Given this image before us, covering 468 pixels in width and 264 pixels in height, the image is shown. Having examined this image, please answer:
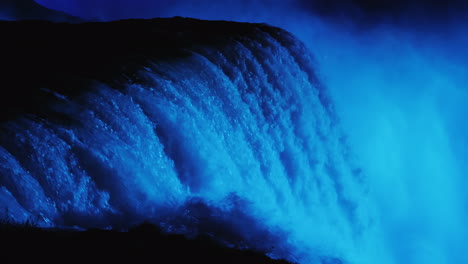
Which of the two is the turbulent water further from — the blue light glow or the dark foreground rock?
the dark foreground rock

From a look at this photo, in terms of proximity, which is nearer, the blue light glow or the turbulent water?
the turbulent water

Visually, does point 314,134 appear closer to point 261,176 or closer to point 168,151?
point 261,176

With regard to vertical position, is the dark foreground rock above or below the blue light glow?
below

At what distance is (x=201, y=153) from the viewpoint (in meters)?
5.46

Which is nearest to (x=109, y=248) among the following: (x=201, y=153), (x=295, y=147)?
(x=201, y=153)

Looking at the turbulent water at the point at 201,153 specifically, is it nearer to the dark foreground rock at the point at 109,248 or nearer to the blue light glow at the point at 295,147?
the blue light glow at the point at 295,147

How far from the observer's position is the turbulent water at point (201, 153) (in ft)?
13.4

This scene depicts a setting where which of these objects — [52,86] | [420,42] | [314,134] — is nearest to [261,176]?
[314,134]

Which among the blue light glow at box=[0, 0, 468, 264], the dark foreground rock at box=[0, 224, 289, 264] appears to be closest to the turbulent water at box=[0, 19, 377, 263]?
the blue light glow at box=[0, 0, 468, 264]

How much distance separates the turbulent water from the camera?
409 centimetres

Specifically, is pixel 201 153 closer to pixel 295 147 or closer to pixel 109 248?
pixel 295 147

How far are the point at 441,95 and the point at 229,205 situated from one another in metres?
11.2

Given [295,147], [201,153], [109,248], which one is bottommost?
[109,248]

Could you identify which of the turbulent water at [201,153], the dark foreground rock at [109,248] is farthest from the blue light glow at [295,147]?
the dark foreground rock at [109,248]
